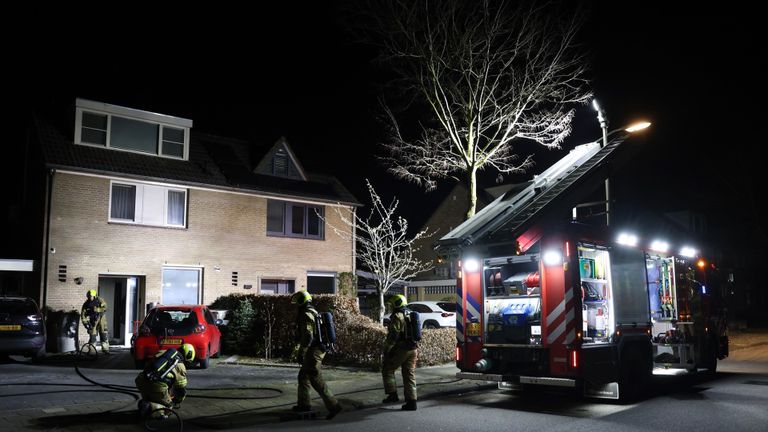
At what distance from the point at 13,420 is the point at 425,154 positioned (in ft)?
38.1

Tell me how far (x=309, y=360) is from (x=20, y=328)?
9.31 meters

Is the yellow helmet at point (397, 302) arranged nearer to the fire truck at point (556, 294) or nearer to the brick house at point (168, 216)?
the fire truck at point (556, 294)

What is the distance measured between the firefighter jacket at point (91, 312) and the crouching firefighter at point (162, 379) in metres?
8.97

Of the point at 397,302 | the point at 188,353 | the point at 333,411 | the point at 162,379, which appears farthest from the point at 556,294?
the point at 162,379

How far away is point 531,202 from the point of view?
31.8ft

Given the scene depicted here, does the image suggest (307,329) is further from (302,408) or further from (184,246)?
(184,246)

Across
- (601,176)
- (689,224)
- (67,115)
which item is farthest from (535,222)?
(689,224)

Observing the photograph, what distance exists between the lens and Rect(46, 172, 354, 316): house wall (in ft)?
59.3

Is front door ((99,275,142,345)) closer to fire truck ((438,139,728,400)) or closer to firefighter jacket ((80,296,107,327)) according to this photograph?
firefighter jacket ((80,296,107,327))

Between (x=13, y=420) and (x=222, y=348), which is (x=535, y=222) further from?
(x=222, y=348)

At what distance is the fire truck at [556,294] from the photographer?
887 cm

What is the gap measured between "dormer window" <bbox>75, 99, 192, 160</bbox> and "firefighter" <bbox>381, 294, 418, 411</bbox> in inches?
569

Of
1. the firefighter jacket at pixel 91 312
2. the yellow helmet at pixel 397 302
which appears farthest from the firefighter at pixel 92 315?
the yellow helmet at pixel 397 302

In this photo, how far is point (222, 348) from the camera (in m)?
17.2
